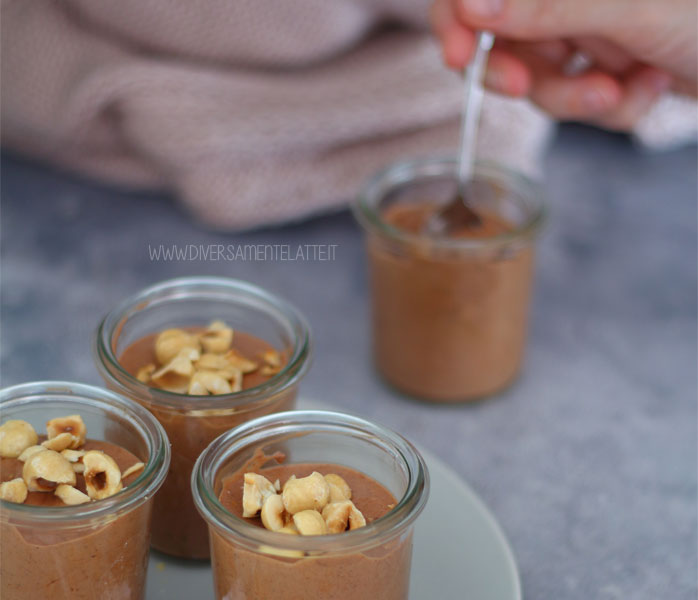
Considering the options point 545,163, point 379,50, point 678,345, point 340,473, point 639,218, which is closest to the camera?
point 340,473

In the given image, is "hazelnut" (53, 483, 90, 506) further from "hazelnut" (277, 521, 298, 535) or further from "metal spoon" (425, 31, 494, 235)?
"metal spoon" (425, 31, 494, 235)

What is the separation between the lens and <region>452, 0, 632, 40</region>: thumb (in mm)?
960

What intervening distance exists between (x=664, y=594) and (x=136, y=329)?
1.77ft

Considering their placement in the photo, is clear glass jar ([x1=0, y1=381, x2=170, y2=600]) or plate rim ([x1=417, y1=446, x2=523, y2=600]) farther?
plate rim ([x1=417, y1=446, x2=523, y2=600])

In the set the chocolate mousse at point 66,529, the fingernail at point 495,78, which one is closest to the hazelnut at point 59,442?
the chocolate mousse at point 66,529

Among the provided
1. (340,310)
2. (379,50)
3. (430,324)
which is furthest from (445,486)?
(379,50)

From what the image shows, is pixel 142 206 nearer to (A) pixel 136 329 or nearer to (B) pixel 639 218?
(A) pixel 136 329

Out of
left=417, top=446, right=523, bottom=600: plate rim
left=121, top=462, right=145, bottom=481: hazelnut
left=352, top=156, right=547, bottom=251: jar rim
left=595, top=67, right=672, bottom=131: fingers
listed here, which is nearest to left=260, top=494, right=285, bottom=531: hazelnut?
left=121, top=462, right=145, bottom=481: hazelnut

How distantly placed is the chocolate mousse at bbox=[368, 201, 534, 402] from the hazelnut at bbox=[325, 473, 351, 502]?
14.7 inches

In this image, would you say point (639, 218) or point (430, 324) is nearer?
point (430, 324)

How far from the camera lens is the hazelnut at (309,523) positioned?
0.61 metres

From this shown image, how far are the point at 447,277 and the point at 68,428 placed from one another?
466 mm

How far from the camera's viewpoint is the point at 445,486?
0.84 m

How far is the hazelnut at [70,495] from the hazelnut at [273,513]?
0.41 feet
